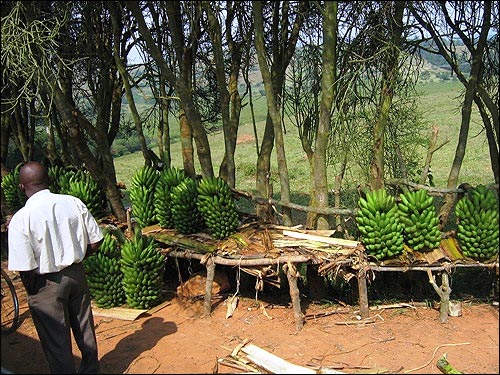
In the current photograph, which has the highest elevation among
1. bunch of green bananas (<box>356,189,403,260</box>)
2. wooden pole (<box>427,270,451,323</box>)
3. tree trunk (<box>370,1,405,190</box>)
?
tree trunk (<box>370,1,405,190</box>)

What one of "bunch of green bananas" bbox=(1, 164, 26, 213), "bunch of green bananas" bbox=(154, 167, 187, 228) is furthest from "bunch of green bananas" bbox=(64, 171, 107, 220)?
"bunch of green bananas" bbox=(1, 164, 26, 213)

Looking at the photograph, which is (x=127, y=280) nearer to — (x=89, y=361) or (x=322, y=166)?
(x=89, y=361)

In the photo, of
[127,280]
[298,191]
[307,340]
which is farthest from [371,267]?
[298,191]

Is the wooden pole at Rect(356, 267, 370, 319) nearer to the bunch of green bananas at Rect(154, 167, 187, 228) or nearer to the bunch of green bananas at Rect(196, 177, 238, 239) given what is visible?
the bunch of green bananas at Rect(196, 177, 238, 239)

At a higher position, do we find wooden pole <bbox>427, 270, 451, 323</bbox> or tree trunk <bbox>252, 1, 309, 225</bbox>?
tree trunk <bbox>252, 1, 309, 225</bbox>

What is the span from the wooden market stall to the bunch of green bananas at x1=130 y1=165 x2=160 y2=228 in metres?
0.78

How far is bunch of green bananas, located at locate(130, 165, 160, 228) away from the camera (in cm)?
792

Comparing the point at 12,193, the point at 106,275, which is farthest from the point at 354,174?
the point at 106,275

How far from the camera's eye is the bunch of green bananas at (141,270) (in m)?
6.73

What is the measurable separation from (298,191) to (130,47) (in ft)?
30.0

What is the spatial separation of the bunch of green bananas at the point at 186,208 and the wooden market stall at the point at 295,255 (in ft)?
0.52

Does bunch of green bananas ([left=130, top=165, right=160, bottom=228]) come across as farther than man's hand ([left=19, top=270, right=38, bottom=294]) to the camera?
Yes

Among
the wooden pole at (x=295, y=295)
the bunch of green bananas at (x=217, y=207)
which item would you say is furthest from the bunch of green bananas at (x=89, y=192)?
the wooden pole at (x=295, y=295)

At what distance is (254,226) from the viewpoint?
7.16 metres
